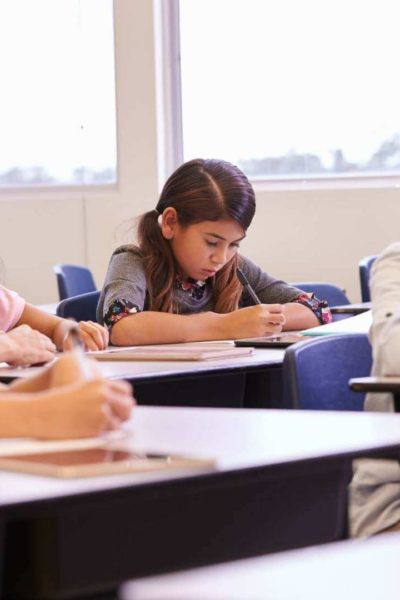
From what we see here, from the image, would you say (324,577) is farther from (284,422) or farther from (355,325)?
(355,325)

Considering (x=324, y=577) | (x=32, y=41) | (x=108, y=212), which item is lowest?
(x=108, y=212)

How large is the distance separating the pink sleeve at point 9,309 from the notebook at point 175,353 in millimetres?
299

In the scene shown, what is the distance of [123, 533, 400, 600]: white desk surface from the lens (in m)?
0.66

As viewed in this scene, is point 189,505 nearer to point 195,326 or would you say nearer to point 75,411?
point 75,411

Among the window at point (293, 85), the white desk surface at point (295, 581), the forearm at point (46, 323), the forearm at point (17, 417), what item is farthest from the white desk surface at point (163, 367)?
the window at point (293, 85)

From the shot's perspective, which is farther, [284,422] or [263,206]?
[263,206]

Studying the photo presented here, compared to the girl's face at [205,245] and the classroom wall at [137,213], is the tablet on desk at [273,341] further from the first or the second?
the classroom wall at [137,213]

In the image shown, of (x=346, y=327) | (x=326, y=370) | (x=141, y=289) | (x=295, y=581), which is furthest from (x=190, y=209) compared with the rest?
(x=295, y=581)

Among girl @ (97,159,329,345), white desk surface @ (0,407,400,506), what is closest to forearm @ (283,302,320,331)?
girl @ (97,159,329,345)

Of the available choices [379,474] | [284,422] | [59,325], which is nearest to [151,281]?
[59,325]

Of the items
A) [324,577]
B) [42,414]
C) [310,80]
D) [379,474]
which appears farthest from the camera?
[310,80]

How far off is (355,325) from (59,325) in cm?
69

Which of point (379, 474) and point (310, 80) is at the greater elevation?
point (310, 80)

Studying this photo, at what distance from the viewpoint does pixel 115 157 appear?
19.1 ft
